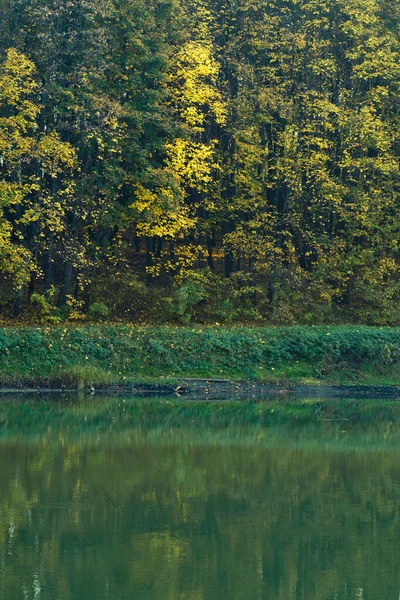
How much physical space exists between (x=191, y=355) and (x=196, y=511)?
1726 cm

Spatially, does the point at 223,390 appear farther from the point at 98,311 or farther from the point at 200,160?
the point at 200,160

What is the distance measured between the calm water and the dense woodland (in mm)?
12442

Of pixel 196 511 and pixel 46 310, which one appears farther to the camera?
pixel 46 310

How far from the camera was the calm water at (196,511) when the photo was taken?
36.4 ft

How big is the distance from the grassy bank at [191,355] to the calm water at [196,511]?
6.31 m

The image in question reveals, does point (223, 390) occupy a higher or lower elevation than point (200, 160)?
lower

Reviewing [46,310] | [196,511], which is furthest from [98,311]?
[196,511]

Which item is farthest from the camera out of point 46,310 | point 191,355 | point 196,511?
point 46,310

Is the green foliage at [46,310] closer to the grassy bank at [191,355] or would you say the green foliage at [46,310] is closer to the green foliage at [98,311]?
the green foliage at [98,311]

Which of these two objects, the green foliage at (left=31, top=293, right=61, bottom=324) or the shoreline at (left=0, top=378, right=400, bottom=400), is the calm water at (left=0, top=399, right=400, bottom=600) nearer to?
the shoreline at (left=0, top=378, right=400, bottom=400)

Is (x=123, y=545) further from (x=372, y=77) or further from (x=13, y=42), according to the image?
(x=372, y=77)

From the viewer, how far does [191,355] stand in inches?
1255

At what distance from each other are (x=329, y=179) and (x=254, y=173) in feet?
9.54

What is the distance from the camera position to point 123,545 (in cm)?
1246
